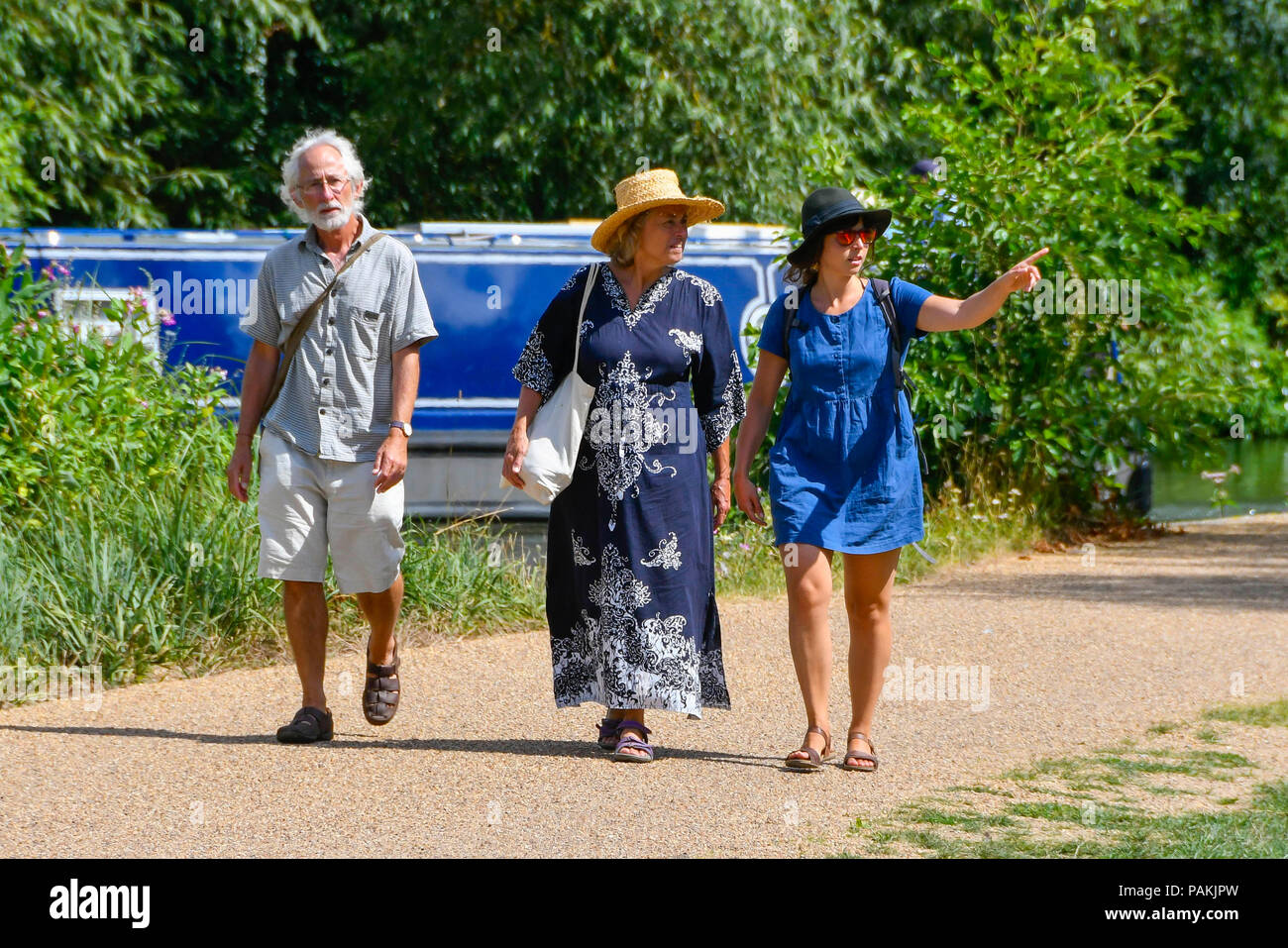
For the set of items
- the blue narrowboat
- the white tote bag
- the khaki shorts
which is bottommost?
the khaki shorts

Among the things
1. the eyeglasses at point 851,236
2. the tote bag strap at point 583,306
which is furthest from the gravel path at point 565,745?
the eyeglasses at point 851,236

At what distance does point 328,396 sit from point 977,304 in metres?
1.99

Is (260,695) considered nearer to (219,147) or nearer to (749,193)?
(749,193)

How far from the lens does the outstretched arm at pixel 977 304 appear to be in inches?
184

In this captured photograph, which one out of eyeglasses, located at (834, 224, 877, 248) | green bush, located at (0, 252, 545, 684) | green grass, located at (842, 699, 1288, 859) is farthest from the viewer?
green bush, located at (0, 252, 545, 684)

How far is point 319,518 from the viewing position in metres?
5.32

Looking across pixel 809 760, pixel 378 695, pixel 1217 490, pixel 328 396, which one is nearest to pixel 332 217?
pixel 328 396

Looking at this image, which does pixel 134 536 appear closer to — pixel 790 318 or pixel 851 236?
pixel 790 318

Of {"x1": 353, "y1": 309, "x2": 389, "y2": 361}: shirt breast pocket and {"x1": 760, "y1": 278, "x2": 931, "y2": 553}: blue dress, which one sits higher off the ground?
{"x1": 353, "y1": 309, "x2": 389, "y2": 361}: shirt breast pocket

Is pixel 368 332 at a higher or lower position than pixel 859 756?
higher

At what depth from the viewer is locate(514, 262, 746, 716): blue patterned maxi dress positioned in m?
5.18

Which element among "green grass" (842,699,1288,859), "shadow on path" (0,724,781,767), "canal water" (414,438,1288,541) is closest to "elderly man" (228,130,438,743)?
"shadow on path" (0,724,781,767)

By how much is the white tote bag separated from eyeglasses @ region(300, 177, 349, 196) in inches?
32.6

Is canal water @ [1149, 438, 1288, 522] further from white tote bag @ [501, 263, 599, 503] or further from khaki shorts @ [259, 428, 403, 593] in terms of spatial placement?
khaki shorts @ [259, 428, 403, 593]
